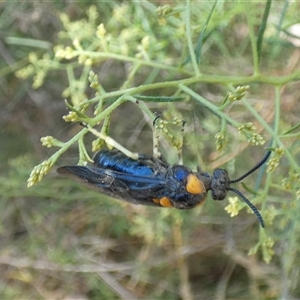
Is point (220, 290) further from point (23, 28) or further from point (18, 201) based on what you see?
point (23, 28)

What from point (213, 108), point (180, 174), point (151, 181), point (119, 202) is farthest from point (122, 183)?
point (119, 202)

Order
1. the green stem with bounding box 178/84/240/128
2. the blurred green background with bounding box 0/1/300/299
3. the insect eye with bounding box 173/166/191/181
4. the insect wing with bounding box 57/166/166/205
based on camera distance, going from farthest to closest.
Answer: the blurred green background with bounding box 0/1/300/299, the insect eye with bounding box 173/166/191/181, the insect wing with bounding box 57/166/166/205, the green stem with bounding box 178/84/240/128

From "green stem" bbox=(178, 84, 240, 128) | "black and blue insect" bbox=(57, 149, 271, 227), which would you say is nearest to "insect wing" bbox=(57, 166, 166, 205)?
"black and blue insect" bbox=(57, 149, 271, 227)

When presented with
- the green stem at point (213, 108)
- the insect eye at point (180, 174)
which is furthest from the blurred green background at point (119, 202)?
the green stem at point (213, 108)

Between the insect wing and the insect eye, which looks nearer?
the insect wing

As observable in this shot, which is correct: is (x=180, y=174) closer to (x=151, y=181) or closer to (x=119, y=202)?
(x=151, y=181)

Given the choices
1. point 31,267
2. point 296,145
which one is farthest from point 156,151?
point 31,267

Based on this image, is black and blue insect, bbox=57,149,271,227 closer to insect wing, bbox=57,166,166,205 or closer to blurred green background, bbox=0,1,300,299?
insect wing, bbox=57,166,166,205

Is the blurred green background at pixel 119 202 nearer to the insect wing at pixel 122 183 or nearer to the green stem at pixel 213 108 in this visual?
the insect wing at pixel 122 183
